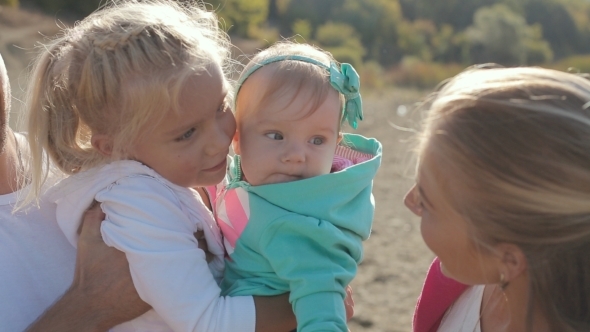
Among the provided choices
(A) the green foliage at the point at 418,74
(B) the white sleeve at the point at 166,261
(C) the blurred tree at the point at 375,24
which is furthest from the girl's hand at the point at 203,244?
(C) the blurred tree at the point at 375,24

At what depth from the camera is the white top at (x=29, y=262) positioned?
236cm

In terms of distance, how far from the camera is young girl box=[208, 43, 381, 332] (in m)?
2.05

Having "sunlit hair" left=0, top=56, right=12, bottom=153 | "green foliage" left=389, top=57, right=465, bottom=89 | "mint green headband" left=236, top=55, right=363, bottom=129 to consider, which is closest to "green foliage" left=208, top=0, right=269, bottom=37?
"green foliage" left=389, top=57, right=465, bottom=89

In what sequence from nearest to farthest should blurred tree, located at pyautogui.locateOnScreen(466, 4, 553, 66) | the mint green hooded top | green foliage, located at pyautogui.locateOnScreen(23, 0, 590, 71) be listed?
the mint green hooded top → green foliage, located at pyautogui.locateOnScreen(23, 0, 590, 71) → blurred tree, located at pyautogui.locateOnScreen(466, 4, 553, 66)

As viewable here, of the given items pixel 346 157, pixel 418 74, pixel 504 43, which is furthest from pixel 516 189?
pixel 504 43

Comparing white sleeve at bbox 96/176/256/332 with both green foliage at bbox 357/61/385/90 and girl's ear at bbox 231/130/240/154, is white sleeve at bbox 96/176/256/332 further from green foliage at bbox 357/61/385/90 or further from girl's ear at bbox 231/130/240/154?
green foliage at bbox 357/61/385/90

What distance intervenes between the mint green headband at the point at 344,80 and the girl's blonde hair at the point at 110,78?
0.15 metres

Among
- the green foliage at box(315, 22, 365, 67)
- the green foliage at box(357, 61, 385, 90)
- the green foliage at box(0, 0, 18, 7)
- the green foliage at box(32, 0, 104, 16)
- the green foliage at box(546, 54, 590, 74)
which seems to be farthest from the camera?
the green foliage at box(315, 22, 365, 67)

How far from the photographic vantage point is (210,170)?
2.26 m

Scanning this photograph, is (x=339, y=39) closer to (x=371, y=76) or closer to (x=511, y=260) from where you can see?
(x=371, y=76)

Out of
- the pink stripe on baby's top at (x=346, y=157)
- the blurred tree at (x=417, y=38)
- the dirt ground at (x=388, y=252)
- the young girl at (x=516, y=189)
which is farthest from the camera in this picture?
the blurred tree at (x=417, y=38)

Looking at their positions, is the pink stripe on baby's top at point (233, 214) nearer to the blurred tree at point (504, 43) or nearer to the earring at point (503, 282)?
the earring at point (503, 282)

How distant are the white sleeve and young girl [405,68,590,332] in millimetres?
664

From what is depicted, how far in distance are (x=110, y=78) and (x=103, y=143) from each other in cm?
24
